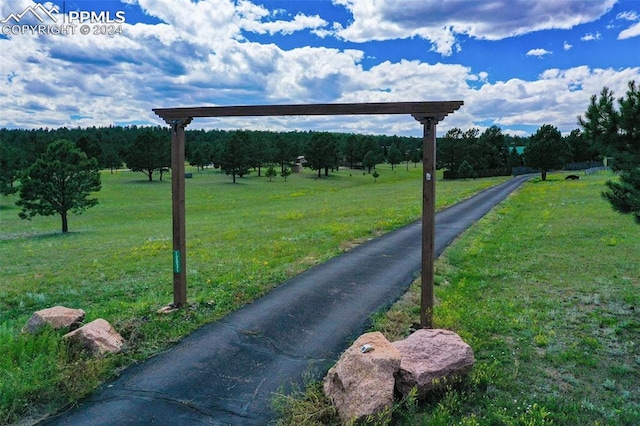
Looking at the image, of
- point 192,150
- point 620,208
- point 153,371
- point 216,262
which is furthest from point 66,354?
point 192,150

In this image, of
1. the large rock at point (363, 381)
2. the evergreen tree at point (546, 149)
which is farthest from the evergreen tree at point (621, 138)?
the evergreen tree at point (546, 149)

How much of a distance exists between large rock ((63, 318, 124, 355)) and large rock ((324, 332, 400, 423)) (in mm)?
3966

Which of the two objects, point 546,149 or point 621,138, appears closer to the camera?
point 621,138

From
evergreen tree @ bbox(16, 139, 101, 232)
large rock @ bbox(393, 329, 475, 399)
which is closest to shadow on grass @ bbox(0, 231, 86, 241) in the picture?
evergreen tree @ bbox(16, 139, 101, 232)

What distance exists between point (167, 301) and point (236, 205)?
125 ft

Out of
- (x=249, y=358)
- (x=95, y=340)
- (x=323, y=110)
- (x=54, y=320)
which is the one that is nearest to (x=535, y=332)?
(x=249, y=358)

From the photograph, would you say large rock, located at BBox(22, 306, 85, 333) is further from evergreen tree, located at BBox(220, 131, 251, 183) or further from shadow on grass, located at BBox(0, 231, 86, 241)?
evergreen tree, located at BBox(220, 131, 251, 183)

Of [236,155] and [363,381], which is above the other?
[236,155]

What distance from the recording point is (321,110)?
956 cm

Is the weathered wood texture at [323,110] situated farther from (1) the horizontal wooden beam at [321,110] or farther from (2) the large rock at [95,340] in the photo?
(2) the large rock at [95,340]

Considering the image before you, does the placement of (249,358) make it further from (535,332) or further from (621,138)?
(621,138)

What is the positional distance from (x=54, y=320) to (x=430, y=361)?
6.88 m

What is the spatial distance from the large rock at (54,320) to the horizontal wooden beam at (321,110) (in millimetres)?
4482

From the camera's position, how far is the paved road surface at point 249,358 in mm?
6434
